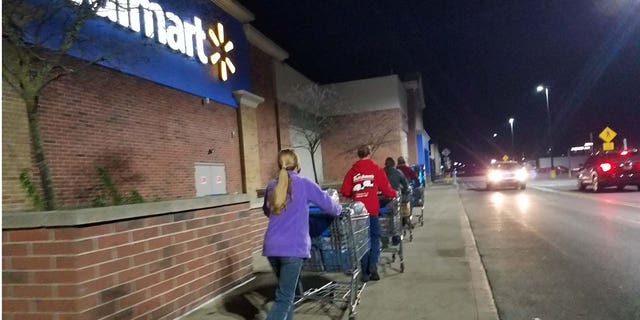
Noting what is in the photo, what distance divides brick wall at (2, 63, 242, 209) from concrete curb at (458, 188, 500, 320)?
708cm

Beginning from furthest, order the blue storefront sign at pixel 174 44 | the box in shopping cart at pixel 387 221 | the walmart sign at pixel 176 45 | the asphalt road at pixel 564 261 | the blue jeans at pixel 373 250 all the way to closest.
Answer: the walmart sign at pixel 176 45
the blue storefront sign at pixel 174 44
the box in shopping cart at pixel 387 221
the blue jeans at pixel 373 250
the asphalt road at pixel 564 261

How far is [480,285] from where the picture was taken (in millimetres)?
6324

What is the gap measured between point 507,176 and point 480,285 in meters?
22.6

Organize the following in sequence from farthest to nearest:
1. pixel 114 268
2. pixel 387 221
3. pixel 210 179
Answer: pixel 210 179
pixel 387 221
pixel 114 268

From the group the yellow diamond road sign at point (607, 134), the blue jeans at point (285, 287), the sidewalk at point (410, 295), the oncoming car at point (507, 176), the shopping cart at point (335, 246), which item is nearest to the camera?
the blue jeans at point (285, 287)

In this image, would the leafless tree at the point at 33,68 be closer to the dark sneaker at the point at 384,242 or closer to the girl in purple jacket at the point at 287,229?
the girl in purple jacket at the point at 287,229

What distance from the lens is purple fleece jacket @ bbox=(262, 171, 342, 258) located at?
4.24 meters

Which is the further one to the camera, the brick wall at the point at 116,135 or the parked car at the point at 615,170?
the parked car at the point at 615,170

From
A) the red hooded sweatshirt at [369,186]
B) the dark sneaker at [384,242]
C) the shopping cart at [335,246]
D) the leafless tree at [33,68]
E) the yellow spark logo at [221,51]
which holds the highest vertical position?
the yellow spark logo at [221,51]

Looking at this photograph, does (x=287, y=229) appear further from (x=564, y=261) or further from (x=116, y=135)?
(x=116, y=135)

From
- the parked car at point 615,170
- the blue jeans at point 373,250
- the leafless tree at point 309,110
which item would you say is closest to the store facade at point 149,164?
the leafless tree at point 309,110

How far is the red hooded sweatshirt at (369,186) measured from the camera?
676cm

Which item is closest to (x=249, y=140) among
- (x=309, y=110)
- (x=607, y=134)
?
(x=309, y=110)

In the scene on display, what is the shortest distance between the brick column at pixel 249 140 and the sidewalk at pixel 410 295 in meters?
9.02
